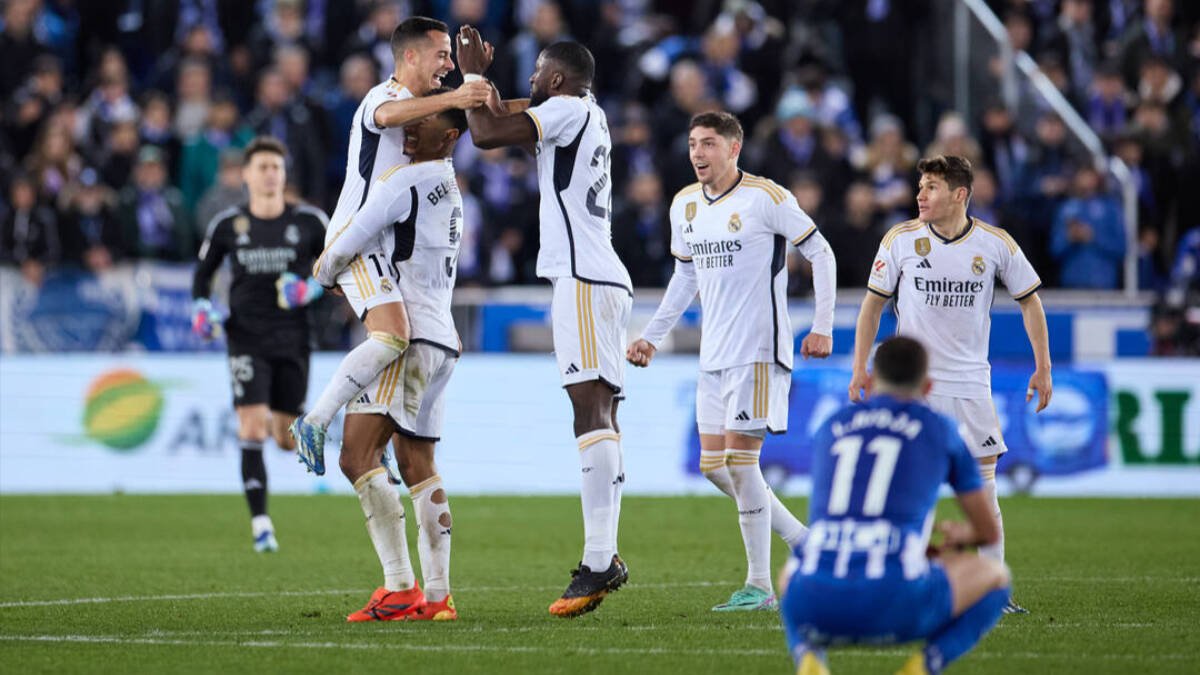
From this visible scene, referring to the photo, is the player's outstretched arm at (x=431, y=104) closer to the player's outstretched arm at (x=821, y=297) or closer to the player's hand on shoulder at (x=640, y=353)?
the player's hand on shoulder at (x=640, y=353)

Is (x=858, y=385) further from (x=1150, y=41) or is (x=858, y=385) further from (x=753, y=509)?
(x=1150, y=41)

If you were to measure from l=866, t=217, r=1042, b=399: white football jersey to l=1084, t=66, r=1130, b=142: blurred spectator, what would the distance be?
12971mm

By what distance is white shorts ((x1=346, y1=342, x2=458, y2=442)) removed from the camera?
9219mm

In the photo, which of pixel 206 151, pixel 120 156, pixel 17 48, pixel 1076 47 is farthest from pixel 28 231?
pixel 1076 47

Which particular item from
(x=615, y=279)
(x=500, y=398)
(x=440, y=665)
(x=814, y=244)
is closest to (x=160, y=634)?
(x=440, y=665)

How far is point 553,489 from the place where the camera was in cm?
1845

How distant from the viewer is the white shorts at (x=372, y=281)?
9.20 m

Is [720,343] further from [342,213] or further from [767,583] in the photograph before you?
[342,213]

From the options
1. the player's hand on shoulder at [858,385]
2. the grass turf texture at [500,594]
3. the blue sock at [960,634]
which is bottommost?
the grass turf texture at [500,594]

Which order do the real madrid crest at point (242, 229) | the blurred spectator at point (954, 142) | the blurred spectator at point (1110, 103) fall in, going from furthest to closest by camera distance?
the blurred spectator at point (1110, 103)
the blurred spectator at point (954, 142)
the real madrid crest at point (242, 229)

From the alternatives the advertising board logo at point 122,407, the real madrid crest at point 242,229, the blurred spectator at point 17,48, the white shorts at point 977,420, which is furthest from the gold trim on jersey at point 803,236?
the blurred spectator at point 17,48

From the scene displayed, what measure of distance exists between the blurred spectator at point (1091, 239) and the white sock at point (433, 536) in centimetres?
1241

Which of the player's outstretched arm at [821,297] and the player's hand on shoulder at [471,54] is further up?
the player's hand on shoulder at [471,54]

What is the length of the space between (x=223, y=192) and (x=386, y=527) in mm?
11456
